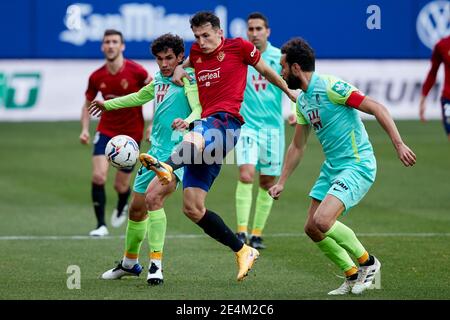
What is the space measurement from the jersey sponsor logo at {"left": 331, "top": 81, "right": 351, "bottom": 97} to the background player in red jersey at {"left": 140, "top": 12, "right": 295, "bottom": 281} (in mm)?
1008

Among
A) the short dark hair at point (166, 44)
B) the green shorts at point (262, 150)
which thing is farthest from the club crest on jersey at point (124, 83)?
the short dark hair at point (166, 44)

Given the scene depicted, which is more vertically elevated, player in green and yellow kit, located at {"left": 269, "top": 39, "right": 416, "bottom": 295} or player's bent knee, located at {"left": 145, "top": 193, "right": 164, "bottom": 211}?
player in green and yellow kit, located at {"left": 269, "top": 39, "right": 416, "bottom": 295}

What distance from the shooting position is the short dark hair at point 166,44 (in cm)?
962

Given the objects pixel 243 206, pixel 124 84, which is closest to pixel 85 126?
pixel 124 84

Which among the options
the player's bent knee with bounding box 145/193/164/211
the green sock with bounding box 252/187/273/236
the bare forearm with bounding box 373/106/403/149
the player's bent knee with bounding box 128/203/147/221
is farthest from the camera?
the green sock with bounding box 252/187/273/236

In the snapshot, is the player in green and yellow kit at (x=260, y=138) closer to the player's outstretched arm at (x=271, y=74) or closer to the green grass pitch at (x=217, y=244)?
the green grass pitch at (x=217, y=244)

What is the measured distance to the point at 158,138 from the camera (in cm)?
995

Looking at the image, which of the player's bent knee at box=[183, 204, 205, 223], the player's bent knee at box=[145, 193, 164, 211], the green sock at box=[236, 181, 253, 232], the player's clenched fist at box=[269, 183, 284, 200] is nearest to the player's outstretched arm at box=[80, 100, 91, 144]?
the green sock at box=[236, 181, 253, 232]

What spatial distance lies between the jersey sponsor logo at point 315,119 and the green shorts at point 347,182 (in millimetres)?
347

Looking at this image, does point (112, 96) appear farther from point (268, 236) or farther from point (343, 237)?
point (343, 237)

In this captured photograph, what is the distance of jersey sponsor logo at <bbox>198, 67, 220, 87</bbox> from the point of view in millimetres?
9477

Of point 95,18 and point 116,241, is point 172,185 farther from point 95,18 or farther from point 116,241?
point 95,18

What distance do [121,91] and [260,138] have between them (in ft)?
6.61

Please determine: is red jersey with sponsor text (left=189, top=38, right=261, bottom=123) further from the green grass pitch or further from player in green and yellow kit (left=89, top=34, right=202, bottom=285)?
the green grass pitch
